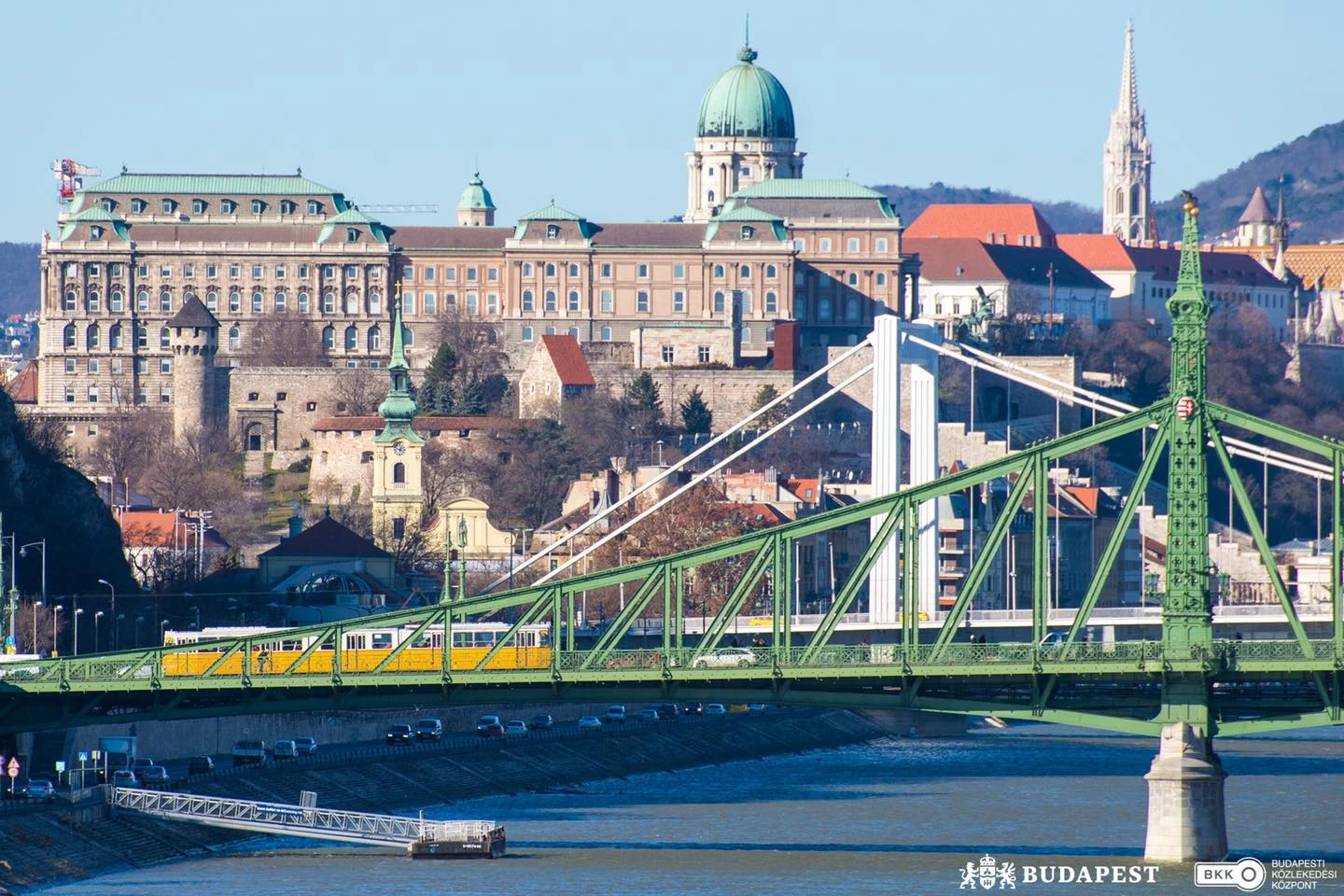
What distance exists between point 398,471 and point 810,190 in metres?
43.6

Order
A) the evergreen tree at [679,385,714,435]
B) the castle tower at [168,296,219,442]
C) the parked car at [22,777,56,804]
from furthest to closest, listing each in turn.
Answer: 1. the castle tower at [168,296,219,442]
2. the evergreen tree at [679,385,714,435]
3. the parked car at [22,777,56,804]

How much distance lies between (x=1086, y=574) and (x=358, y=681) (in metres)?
60.2

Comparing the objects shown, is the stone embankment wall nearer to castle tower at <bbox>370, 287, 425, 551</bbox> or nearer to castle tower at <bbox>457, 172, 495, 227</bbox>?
castle tower at <bbox>370, 287, 425, 551</bbox>

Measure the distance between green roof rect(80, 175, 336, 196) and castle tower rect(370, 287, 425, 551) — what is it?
3473 centimetres

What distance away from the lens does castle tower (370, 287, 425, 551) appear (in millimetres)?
116562

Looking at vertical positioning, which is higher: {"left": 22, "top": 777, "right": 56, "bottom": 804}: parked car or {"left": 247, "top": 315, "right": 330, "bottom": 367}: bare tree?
{"left": 247, "top": 315, "right": 330, "bottom": 367}: bare tree

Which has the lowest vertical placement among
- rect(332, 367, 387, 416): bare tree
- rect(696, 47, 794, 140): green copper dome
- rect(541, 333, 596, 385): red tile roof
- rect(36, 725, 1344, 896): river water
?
rect(36, 725, 1344, 896): river water

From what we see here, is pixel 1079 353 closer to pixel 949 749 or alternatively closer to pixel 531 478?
pixel 531 478

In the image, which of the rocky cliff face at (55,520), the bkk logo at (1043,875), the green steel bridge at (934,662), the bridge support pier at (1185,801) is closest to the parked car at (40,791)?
the green steel bridge at (934,662)

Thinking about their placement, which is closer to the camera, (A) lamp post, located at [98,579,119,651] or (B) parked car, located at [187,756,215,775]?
(B) parked car, located at [187,756,215,775]

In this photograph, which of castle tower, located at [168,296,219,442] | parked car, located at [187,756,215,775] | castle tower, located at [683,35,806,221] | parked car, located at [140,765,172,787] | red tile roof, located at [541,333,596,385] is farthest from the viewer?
castle tower, located at [683,35,806,221]

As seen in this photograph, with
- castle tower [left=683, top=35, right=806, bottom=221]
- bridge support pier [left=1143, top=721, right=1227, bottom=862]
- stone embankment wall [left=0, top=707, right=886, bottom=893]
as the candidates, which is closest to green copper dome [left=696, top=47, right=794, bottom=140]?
castle tower [left=683, top=35, right=806, bottom=221]

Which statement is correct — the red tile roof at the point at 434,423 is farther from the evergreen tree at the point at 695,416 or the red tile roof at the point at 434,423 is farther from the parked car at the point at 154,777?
the parked car at the point at 154,777

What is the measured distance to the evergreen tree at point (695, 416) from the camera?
13775 cm
